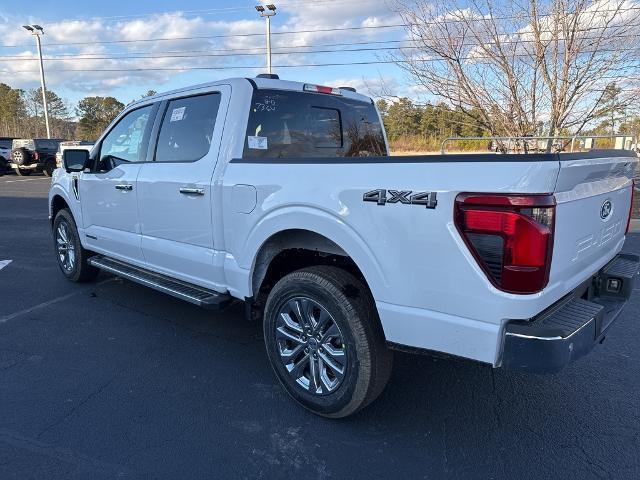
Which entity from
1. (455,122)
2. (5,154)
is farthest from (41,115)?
(455,122)

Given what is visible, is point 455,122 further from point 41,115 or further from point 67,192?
point 41,115

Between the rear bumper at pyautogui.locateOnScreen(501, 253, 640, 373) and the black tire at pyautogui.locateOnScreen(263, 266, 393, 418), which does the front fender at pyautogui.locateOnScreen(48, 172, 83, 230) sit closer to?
the black tire at pyautogui.locateOnScreen(263, 266, 393, 418)

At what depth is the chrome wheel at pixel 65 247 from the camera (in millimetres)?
5590

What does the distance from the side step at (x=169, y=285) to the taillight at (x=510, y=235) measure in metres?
1.95

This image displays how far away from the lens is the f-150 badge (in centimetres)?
222

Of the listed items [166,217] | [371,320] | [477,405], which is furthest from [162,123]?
[477,405]

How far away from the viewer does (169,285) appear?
12.8 ft

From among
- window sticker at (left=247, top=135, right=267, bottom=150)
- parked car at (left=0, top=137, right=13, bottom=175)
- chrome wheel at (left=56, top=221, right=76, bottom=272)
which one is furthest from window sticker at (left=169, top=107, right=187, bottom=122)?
parked car at (left=0, top=137, right=13, bottom=175)

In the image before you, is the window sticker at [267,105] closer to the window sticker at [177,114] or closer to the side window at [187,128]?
the side window at [187,128]

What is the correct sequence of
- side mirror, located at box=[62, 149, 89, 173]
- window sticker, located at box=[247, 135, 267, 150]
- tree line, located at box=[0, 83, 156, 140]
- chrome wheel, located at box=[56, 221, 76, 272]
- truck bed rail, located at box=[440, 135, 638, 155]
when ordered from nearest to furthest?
window sticker, located at box=[247, 135, 267, 150] → truck bed rail, located at box=[440, 135, 638, 155] → side mirror, located at box=[62, 149, 89, 173] → chrome wheel, located at box=[56, 221, 76, 272] → tree line, located at box=[0, 83, 156, 140]

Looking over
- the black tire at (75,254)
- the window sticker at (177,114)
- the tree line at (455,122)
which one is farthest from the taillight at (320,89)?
the tree line at (455,122)

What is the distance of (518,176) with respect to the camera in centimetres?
202

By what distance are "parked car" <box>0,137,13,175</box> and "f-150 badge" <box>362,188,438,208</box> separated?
26.6 meters

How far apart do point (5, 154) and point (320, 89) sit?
25.4 m
